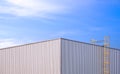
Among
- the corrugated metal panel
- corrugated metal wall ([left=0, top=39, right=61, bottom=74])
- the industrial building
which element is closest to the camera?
the industrial building

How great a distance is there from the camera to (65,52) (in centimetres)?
2389

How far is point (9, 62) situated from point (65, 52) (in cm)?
871

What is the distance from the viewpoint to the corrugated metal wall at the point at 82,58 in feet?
78.6

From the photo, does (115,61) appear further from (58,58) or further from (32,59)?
(32,59)

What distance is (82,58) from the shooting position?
25.7 meters

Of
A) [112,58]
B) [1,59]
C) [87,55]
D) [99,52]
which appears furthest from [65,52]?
[1,59]

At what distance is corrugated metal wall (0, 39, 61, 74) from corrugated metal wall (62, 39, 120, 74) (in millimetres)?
852

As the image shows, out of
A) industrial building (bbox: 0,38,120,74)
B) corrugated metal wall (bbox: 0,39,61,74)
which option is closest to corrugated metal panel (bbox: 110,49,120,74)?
industrial building (bbox: 0,38,120,74)

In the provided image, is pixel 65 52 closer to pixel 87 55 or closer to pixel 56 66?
pixel 56 66

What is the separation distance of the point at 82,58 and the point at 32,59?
5.39 m

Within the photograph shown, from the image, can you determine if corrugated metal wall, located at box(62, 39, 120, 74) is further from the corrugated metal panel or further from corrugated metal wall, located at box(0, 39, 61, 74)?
corrugated metal wall, located at box(0, 39, 61, 74)

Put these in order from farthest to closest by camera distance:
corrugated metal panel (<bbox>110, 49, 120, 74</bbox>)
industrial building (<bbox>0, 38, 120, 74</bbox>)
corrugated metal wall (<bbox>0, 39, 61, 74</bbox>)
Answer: corrugated metal panel (<bbox>110, 49, 120, 74</bbox>) < corrugated metal wall (<bbox>0, 39, 61, 74</bbox>) < industrial building (<bbox>0, 38, 120, 74</bbox>)

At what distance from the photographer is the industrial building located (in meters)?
23.9

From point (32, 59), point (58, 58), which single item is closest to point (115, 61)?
point (58, 58)
